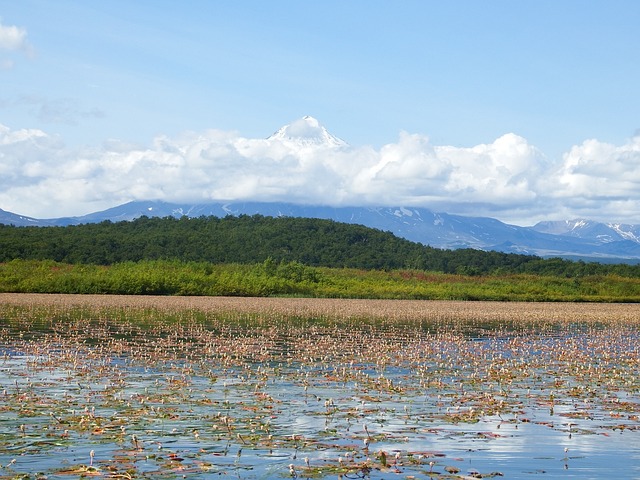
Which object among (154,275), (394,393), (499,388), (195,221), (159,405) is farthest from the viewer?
(195,221)

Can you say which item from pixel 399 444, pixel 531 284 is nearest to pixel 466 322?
pixel 399 444

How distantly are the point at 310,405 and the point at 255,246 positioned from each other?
109 m

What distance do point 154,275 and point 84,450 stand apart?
186 ft

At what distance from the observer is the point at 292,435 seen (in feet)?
41.2

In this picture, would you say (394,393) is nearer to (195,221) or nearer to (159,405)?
(159,405)

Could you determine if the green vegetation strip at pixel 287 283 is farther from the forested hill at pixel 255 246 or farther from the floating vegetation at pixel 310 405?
the floating vegetation at pixel 310 405

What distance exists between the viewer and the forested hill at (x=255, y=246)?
103312 mm

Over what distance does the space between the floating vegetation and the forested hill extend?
7478 cm

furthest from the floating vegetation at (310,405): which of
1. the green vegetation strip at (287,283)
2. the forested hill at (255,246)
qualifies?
the forested hill at (255,246)

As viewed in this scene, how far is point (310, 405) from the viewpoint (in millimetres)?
15219

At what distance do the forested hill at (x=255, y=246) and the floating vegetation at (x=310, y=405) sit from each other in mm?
74783

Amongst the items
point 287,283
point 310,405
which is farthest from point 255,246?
point 310,405

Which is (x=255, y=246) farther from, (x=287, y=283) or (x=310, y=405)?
(x=310, y=405)

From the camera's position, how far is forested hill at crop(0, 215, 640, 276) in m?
103
